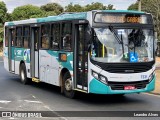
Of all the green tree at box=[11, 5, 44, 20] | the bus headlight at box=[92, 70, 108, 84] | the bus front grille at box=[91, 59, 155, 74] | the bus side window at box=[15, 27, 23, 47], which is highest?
the green tree at box=[11, 5, 44, 20]

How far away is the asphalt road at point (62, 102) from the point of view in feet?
39.4

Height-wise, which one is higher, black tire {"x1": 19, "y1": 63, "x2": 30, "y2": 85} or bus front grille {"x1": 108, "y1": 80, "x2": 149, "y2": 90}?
bus front grille {"x1": 108, "y1": 80, "x2": 149, "y2": 90}

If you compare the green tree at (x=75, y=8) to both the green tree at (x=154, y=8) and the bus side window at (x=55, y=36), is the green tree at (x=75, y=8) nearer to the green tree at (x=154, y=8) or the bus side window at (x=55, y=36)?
the green tree at (x=154, y=8)

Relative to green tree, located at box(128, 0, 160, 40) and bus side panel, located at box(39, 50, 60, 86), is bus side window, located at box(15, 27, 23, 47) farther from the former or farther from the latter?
green tree, located at box(128, 0, 160, 40)

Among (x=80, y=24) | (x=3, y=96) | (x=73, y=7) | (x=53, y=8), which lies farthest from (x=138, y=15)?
(x=53, y=8)

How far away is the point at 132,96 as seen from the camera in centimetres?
1500

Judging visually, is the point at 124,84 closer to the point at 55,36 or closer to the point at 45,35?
the point at 55,36

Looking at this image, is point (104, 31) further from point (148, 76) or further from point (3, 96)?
point (3, 96)

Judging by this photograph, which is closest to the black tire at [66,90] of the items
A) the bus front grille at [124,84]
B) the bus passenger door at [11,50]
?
the bus front grille at [124,84]

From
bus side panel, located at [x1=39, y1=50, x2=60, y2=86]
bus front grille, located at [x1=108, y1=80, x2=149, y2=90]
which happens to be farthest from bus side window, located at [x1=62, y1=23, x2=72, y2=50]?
bus front grille, located at [x1=108, y1=80, x2=149, y2=90]

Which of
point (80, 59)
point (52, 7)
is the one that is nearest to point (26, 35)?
point (80, 59)

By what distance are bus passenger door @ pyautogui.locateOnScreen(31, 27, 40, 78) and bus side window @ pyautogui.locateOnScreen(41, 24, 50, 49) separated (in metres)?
0.61

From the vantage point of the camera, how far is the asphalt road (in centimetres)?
1202

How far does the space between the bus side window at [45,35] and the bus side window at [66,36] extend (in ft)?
4.86
